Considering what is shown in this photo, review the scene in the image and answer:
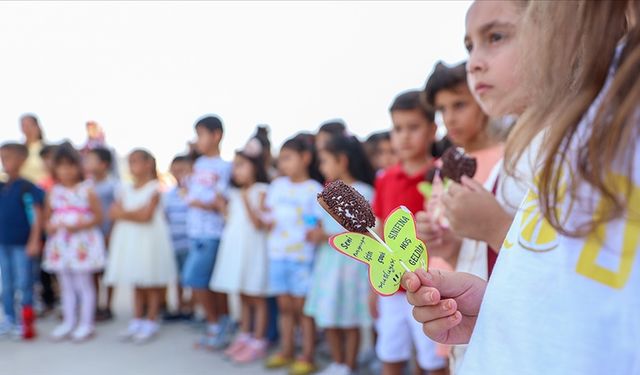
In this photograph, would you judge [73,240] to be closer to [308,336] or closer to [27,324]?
[27,324]

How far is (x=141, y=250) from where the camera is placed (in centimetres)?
416

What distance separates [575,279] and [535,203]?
0.36ft

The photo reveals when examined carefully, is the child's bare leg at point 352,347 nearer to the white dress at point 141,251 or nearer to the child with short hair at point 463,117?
the child with short hair at point 463,117

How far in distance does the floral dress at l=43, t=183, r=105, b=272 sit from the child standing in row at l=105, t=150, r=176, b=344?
6.6 inches

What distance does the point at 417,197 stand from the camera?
2.33 m

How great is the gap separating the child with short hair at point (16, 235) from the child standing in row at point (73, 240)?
22 cm

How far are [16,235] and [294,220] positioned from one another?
2408 mm

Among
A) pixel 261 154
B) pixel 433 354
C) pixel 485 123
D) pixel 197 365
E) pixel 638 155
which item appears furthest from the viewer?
pixel 261 154

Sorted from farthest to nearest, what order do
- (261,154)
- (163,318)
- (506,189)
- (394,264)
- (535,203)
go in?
(163,318) → (261,154) → (506,189) → (394,264) → (535,203)

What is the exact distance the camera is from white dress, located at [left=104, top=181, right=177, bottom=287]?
4.14 m

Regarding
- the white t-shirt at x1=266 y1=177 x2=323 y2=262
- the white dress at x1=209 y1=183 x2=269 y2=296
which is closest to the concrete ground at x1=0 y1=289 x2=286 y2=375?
the white dress at x1=209 y1=183 x2=269 y2=296

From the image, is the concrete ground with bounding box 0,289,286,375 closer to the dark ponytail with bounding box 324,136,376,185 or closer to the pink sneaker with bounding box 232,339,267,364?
the pink sneaker with bounding box 232,339,267,364

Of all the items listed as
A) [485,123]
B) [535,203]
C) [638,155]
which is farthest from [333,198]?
[485,123]

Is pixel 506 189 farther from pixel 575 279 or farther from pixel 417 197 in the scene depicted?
pixel 417 197
